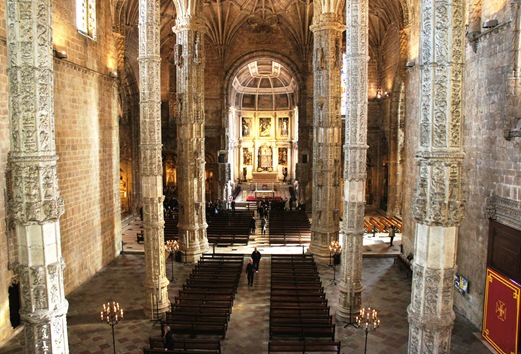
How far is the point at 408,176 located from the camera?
20234 millimetres

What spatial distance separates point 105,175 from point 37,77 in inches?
552

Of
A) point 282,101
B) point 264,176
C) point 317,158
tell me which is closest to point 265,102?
point 282,101

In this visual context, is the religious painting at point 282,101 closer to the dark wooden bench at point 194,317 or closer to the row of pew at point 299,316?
the row of pew at point 299,316

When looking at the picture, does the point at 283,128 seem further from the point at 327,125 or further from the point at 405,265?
the point at 405,265

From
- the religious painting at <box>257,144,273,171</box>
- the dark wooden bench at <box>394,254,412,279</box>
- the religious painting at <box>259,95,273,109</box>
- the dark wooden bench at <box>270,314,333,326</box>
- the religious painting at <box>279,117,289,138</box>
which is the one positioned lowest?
the dark wooden bench at <box>394,254,412,279</box>

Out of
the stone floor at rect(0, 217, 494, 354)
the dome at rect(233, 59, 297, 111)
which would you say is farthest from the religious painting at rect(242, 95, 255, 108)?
the stone floor at rect(0, 217, 494, 354)

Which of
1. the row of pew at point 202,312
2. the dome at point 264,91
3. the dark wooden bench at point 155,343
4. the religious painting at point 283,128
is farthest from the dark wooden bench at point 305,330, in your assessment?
the religious painting at point 283,128

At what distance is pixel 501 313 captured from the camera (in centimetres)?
1167

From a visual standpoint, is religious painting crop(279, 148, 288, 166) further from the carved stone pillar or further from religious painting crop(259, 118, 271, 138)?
the carved stone pillar

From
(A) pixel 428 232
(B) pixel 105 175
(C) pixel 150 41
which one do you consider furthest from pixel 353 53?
(B) pixel 105 175

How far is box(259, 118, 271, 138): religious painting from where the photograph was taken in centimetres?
4869

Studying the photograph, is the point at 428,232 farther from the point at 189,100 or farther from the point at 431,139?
the point at 189,100

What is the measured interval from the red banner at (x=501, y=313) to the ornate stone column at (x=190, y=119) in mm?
12575

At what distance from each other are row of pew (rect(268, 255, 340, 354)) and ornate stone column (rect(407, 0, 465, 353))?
436cm
